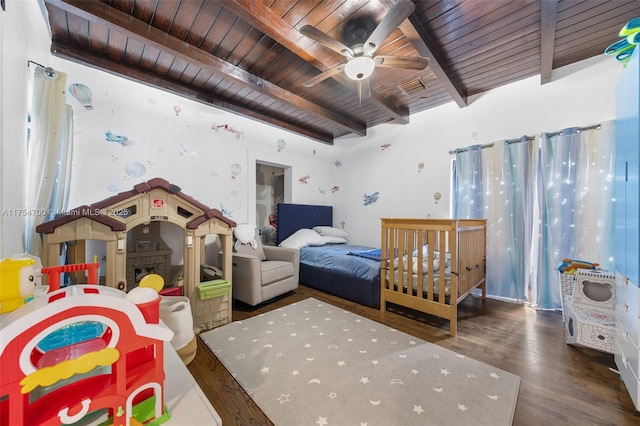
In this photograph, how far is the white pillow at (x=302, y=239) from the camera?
354 cm

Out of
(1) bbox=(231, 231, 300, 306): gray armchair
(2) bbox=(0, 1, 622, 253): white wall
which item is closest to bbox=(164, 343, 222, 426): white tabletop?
(2) bbox=(0, 1, 622, 253): white wall

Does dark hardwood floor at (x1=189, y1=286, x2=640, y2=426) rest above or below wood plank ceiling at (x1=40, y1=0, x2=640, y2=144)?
below

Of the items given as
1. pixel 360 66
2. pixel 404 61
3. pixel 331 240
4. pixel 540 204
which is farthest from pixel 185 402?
pixel 540 204

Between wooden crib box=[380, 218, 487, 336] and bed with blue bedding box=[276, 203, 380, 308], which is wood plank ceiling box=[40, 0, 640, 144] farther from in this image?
bed with blue bedding box=[276, 203, 380, 308]

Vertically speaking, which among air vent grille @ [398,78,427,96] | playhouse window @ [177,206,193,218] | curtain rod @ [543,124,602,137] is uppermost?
air vent grille @ [398,78,427,96]

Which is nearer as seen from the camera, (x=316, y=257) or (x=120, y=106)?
(x=120, y=106)

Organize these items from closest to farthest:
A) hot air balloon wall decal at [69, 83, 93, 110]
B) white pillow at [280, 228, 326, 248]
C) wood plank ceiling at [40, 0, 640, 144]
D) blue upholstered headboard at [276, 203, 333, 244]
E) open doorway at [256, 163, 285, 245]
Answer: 1. wood plank ceiling at [40, 0, 640, 144]
2. hot air balloon wall decal at [69, 83, 93, 110]
3. white pillow at [280, 228, 326, 248]
4. blue upholstered headboard at [276, 203, 333, 244]
5. open doorway at [256, 163, 285, 245]

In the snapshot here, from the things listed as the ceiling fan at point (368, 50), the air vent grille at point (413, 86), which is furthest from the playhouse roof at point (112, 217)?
the air vent grille at point (413, 86)

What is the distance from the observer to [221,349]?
69.7 inches

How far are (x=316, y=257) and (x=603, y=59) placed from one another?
3.66m

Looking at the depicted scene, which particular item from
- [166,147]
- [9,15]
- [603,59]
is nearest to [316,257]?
[166,147]

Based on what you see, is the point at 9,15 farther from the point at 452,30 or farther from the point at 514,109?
the point at 514,109

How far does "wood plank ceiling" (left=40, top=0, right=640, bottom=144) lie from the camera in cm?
173

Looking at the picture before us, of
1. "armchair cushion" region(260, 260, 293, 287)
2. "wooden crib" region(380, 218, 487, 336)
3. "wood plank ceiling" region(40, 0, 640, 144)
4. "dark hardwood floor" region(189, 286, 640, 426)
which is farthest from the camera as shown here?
"armchair cushion" region(260, 260, 293, 287)
